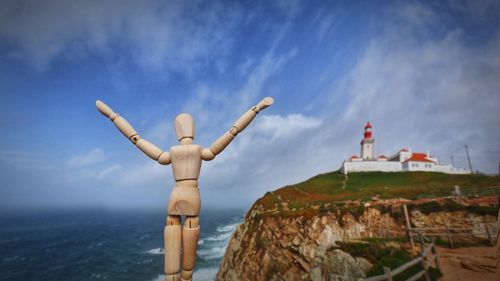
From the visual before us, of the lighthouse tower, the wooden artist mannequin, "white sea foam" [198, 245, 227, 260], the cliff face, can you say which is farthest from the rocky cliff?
the lighthouse tower

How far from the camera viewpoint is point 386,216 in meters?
17.5

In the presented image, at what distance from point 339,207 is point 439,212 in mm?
6389

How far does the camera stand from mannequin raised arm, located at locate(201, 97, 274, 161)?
3908 mm

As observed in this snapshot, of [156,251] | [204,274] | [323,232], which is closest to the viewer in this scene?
[323,232]

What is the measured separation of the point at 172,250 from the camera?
367 cm

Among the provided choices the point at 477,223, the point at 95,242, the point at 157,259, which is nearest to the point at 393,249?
the point at 477,223

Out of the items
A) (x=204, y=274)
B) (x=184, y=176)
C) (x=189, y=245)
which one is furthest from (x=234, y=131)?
(x=204, y=274)

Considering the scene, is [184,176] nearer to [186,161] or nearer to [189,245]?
[186,161]

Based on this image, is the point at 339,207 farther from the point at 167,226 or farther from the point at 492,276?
the point at 167,226

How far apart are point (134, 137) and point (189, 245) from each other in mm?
1987

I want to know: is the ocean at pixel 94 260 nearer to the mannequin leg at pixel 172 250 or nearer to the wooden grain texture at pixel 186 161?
the mannequin leg at pixel 172 250

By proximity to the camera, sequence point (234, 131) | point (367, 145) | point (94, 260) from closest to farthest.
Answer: point (234, 131)
point (94, 260)
point (367, 145)

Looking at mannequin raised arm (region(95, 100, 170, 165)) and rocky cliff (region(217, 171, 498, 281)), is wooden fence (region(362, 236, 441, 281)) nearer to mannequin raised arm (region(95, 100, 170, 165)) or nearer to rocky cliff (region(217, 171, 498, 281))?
rocky cliff (region(217, 171, 498, 281))

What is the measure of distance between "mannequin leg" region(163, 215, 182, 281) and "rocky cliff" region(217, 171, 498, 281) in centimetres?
1257
